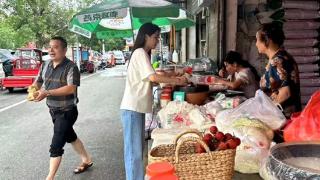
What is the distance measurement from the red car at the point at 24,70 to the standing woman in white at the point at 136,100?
39.4ft

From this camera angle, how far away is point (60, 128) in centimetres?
453

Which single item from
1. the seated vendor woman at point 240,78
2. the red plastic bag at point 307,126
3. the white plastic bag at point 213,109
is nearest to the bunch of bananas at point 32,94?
the white plastic bag at point 213,109

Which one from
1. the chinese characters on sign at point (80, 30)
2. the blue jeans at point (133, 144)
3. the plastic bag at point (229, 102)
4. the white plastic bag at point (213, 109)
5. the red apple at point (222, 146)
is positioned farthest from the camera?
the chinese characters on sign at point (80, 30)

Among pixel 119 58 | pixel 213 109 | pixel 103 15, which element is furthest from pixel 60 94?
pixel 119 58

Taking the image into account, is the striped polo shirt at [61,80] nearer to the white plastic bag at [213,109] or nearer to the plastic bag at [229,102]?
the white plastic bag at [213,109]

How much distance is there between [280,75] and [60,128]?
8.77 feet

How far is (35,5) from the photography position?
29266 mm

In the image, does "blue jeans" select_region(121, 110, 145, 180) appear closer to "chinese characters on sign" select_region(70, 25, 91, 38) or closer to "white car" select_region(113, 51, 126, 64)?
"chinese characters on sign" select_region(70, 25, 91, 38)

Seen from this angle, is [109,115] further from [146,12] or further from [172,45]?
[172,45]

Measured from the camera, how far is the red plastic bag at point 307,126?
7.64 ft

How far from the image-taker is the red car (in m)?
14.8

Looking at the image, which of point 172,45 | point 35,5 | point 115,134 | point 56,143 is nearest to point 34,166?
point 56,143

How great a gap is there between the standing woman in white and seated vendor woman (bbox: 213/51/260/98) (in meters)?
1.58

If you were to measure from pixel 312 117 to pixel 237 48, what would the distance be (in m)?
4.48
